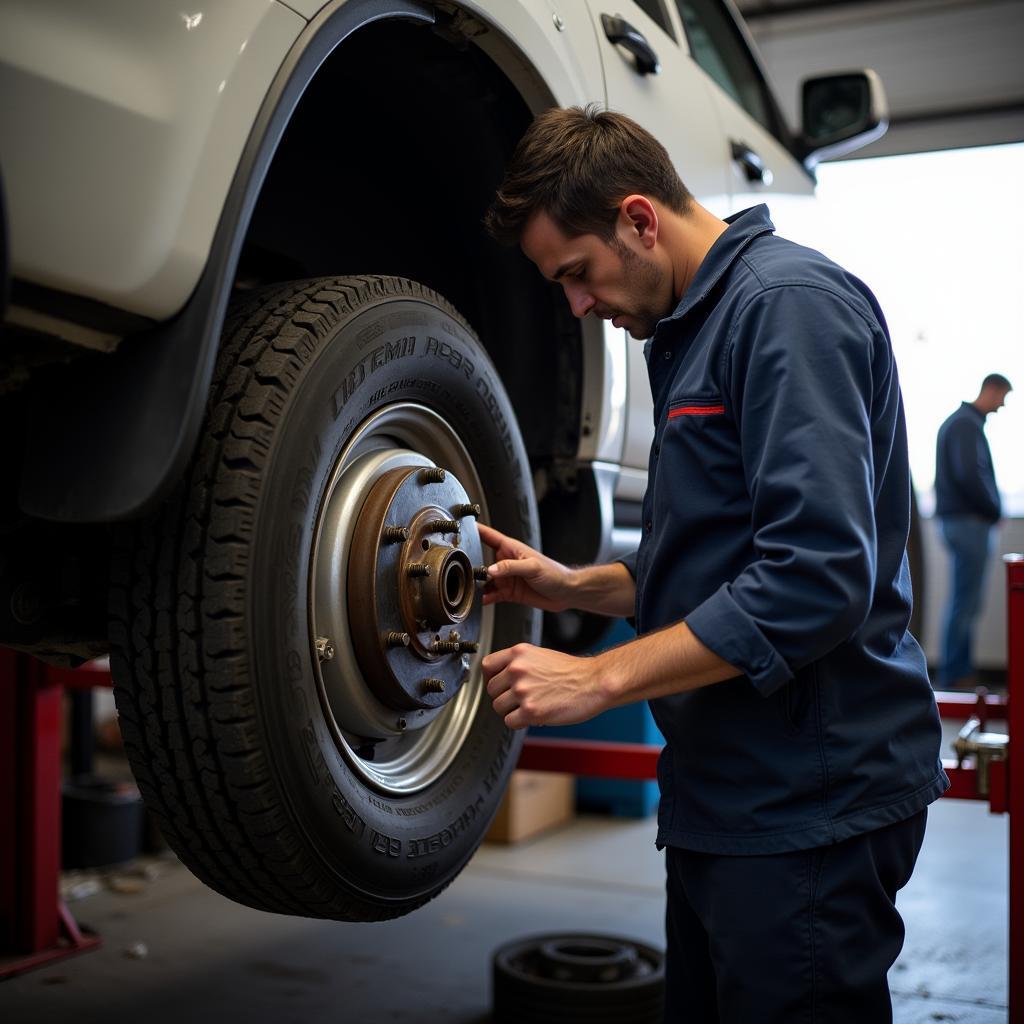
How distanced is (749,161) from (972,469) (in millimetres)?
3366

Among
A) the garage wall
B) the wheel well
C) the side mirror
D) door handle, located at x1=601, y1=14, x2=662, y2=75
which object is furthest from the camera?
the garage wall

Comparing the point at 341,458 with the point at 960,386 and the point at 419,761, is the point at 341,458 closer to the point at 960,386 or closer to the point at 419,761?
the point at 419,761

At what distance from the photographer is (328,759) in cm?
117

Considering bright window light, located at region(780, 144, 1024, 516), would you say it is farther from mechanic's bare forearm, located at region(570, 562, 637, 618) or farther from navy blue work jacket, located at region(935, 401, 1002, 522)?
mechanic's bare forearm, located at region(570, 562, 637, 618)

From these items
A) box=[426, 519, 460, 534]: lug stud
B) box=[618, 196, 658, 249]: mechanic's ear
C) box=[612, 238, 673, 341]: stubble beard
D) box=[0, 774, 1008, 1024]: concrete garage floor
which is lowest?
box=[0, 774, 1008, 1024]: concrete garage floor

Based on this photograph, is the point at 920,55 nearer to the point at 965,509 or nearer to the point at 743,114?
the point at 965,509

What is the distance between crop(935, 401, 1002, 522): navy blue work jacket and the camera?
4852 mm

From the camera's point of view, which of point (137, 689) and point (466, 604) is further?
point (466, 604)

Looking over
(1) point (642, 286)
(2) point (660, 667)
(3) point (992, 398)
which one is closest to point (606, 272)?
(1) point (642, 286)

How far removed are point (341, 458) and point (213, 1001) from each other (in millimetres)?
1568

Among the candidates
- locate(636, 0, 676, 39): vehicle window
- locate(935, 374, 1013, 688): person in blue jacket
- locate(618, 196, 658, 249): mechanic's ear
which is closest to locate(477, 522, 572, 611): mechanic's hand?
locate(618, 196, 658, 249): mechanic's ear

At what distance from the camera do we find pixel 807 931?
43.5 inches

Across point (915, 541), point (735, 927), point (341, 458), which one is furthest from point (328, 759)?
point (915, 541)

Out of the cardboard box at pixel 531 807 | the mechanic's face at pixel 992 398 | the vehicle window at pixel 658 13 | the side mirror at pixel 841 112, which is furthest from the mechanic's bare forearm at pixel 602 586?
the mechanic's face at pixel 992 398
